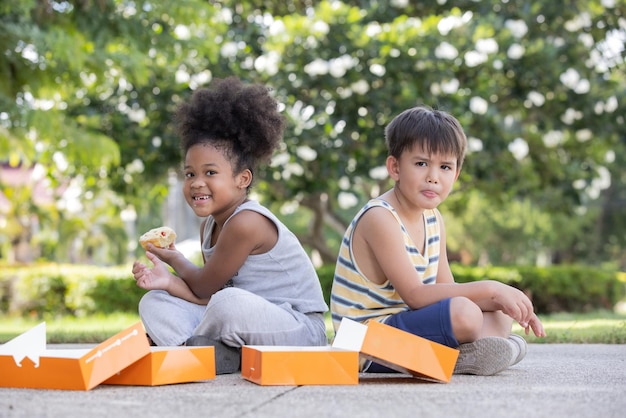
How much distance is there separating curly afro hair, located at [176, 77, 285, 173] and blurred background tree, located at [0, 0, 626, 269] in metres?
3.49

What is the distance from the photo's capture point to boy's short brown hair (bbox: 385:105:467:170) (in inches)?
141

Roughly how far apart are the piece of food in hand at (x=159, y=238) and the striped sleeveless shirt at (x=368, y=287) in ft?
2.69

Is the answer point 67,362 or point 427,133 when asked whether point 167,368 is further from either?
point 427,133

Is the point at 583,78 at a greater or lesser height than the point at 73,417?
greater

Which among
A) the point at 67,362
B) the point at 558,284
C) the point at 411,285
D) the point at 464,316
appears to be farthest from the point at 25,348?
the point at 558,284

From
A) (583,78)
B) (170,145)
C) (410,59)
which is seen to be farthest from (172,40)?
(583,78)

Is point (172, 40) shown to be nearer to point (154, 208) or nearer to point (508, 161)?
point (508, 161)

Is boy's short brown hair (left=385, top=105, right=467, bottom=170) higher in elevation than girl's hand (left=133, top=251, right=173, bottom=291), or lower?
higher

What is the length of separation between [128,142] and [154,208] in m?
10.7

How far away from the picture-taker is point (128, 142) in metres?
10.6

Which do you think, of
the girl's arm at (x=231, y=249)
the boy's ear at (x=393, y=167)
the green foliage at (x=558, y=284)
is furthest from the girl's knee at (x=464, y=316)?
the green foliage at (x=558, y=284)

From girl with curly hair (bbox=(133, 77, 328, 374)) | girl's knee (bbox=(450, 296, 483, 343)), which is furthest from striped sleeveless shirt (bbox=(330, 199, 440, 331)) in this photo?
girl's knee (bbox=(450, 296, 483, 343))

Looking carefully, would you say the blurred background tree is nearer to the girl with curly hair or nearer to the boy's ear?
the girl with curly hair

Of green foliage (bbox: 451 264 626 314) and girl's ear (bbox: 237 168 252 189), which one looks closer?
girl's ear (bbox: 237 168 252 189)
